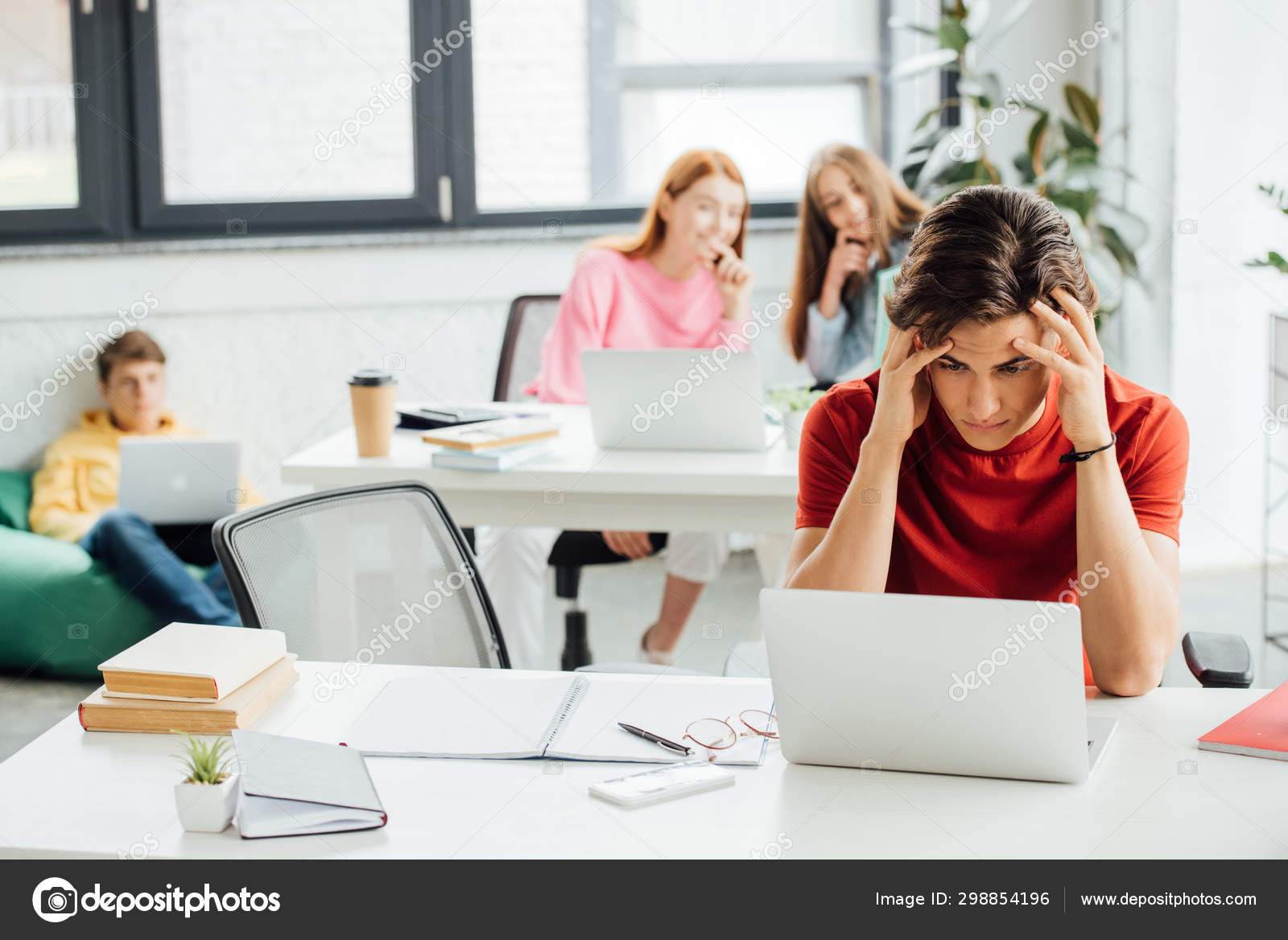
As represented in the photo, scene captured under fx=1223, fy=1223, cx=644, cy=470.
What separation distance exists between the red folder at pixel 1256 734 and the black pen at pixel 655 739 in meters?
0.51

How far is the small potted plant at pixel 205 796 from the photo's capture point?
3.49ft

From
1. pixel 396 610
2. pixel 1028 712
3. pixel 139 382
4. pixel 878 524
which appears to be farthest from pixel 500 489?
pixel 139 382

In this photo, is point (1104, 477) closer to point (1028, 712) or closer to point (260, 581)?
point (1028, 712)

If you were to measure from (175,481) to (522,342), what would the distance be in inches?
40.0

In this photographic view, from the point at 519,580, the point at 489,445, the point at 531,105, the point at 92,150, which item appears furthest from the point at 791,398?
the point at 92,150

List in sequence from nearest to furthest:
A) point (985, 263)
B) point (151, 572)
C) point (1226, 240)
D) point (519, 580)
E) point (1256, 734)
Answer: point (1256, 734), point (985, 263), point (519, 580), point (151, 572), point (1226, 240)

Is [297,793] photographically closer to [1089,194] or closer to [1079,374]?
[1079,374]

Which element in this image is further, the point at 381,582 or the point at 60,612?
the point at 60,612

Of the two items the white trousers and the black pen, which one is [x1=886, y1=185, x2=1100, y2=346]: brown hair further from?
the white trousers

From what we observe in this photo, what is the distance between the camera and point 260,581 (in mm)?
1538

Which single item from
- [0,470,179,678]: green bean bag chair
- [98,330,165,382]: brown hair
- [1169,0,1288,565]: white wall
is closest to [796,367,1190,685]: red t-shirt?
[0,470,179,678]: green bean bag chair

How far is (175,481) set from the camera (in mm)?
3258

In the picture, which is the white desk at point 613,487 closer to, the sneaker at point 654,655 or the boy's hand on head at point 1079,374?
the sneaker at point 654,655

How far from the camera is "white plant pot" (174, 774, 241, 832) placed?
106 centimetres
